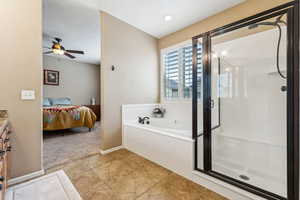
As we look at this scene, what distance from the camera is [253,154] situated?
5.96ft

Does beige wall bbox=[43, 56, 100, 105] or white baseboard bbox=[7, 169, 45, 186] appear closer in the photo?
white baseboard bbox=[7, 169, 45, 186]

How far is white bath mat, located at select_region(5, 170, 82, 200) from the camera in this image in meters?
1.28

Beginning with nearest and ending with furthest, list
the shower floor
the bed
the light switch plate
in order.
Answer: the shower floor
the light switch plate
the bed

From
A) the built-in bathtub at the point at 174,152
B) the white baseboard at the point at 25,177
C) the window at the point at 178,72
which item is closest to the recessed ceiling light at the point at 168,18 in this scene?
the window at the point at 178,72

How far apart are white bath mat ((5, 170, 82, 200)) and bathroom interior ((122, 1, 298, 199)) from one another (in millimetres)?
1103

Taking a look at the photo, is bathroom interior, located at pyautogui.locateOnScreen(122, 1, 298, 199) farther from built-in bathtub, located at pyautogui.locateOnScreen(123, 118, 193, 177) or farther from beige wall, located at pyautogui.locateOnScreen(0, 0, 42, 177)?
beige wall, located at pyautogui.locateOnScreen(0, 0, 42, 177)

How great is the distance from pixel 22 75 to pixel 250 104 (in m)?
3.12

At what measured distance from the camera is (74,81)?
573 centimetres

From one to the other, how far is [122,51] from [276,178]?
9.69 feet

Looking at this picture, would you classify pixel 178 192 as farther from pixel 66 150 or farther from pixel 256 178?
pixel 66 150

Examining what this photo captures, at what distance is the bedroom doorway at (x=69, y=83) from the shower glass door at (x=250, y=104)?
2.23 meters

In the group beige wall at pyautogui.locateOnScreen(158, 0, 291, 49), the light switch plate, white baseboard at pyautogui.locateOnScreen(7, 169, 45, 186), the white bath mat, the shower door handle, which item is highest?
beige wall at pyautogui.locateOnScreen(158, 0, 291, 49)

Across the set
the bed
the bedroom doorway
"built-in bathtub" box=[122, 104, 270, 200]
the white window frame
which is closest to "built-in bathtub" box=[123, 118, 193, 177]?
"built-in bathtub" box=[122, 104, 270, 200]

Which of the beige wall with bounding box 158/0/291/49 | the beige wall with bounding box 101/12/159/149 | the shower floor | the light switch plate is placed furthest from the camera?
the beige wall with bounding box 101/12/159/149
